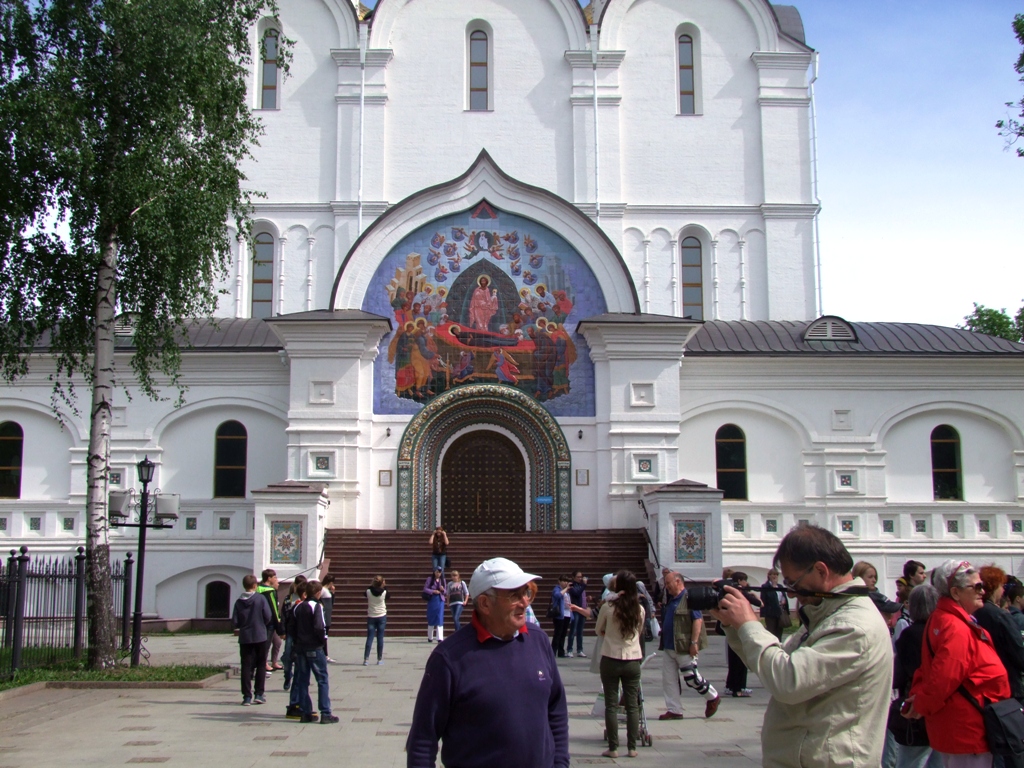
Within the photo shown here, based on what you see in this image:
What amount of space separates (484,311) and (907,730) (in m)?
20.5

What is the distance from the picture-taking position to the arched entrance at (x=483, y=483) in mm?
26922

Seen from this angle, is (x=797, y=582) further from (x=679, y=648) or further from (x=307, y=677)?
(x=307, y=677)

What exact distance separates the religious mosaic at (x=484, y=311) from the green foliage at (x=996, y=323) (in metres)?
25.9

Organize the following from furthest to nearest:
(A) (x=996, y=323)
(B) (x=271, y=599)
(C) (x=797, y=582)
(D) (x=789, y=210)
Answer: (A) (x=996, y=323) < (D) (x=789, y=210) < (B) (x=271, y=599) < (C) (x=797, y=582)

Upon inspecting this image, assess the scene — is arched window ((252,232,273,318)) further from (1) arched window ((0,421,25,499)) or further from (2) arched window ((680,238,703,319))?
(2) arched window ((680,238,703,319))

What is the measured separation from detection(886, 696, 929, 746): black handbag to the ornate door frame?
19.1 metres

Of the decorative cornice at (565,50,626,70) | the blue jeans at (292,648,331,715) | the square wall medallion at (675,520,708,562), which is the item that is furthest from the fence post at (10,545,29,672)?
the decorative cornice at (565,50,626,70)

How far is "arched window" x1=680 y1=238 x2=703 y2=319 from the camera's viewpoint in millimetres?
31219

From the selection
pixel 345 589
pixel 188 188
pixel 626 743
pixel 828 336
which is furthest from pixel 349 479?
pixel 626 743

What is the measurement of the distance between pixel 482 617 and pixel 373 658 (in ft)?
46.6

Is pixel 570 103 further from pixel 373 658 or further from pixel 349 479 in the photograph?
pixel 373 658

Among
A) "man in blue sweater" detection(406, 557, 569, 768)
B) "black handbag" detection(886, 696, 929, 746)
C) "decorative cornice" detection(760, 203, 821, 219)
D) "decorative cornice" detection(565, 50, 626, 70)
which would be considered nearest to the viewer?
"man in blue sweater" detection(406, 557, 569, 768)

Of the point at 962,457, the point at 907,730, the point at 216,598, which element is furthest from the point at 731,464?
the point at 907,730

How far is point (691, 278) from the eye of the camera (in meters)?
31.5
